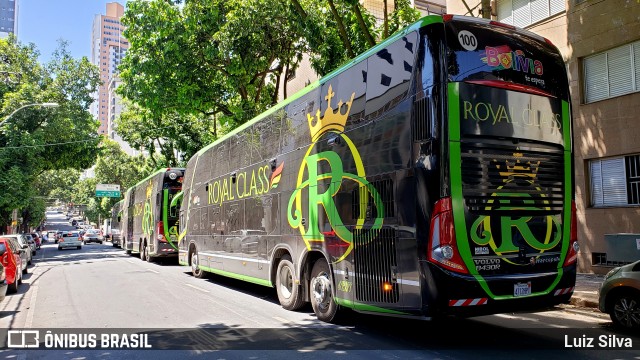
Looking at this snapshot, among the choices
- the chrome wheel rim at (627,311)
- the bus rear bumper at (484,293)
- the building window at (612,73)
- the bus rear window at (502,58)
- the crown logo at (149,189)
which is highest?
the building window at (612,73)

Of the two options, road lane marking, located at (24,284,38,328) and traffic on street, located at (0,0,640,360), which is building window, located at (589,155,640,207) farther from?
road lane marking, located at (24,284,38,328)

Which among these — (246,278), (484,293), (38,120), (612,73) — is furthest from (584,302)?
(38,120)

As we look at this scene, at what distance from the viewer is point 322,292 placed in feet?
26.8

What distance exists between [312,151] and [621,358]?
5414 mm

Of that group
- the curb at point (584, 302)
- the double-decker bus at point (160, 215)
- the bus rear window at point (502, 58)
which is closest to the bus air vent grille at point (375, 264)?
the bus rear window at point (502, 58)

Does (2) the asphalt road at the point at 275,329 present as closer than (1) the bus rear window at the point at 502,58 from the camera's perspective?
No

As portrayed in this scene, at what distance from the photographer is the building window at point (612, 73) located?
1311cm

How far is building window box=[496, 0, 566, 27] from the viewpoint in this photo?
1542cm

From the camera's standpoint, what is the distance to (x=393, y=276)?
20.3 feet

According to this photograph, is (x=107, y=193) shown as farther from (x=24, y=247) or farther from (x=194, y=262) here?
(x=194, y=262)

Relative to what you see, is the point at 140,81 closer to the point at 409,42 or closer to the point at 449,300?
the point at 409,42

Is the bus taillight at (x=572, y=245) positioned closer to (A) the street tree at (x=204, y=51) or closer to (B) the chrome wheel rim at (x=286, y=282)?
(B) the chrome wheel rim at (x=286, y=282)

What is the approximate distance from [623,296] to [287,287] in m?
5.73

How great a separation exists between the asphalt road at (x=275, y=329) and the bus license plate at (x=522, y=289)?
2.40 ft
